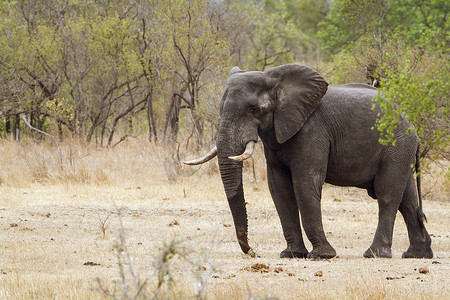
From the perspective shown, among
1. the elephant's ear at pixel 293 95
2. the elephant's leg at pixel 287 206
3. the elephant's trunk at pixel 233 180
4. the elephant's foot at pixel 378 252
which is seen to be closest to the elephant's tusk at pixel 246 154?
the elephant's trunk at pixel 233 180

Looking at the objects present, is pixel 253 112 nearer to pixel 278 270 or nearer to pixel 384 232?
pixel 278 270

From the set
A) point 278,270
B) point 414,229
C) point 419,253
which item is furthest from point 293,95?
point 419,253

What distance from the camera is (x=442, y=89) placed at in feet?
22.1

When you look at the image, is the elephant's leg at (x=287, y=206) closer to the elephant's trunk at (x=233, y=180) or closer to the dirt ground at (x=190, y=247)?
the dirt ground at (x=190, y=247)

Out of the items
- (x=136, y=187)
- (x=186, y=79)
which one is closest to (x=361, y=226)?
(x=136, y=187)

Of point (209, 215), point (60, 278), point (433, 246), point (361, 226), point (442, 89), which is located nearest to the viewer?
point (442, 89)

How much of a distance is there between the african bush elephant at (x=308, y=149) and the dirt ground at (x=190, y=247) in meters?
0.52

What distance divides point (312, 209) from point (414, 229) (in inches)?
72.3

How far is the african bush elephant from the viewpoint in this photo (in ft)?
29.2

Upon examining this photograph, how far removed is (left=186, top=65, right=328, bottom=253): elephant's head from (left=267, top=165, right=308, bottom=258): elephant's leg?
0.69 m

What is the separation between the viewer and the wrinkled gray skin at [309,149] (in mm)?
8914

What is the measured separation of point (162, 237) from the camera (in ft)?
19.3

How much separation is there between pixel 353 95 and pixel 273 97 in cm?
114

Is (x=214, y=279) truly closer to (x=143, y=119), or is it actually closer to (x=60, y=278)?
(x=60, y=278)
